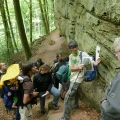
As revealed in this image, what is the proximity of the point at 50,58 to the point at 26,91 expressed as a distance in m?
9.46

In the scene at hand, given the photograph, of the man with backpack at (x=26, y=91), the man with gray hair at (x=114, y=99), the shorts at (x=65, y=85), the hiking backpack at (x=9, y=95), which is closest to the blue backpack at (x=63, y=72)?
the shorts at (x=65, y=85)

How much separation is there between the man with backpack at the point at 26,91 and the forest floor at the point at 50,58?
48.8 inches

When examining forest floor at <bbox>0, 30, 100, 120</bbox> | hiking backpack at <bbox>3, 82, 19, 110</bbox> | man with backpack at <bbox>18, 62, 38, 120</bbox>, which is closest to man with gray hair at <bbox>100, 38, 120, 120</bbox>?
man with backpack at <bbox>18, 62, 38, 120</bbox>

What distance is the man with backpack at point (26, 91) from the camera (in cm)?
530

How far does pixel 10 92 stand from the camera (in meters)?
5.29

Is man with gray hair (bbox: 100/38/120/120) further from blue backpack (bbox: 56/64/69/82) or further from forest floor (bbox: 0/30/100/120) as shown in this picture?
blue backpack (bbox: 56/64/69/82)

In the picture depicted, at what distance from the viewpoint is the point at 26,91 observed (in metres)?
5.29

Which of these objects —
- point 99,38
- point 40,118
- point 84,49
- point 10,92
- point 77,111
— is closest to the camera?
point 10,92

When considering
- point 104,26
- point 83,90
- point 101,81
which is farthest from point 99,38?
point 83,90

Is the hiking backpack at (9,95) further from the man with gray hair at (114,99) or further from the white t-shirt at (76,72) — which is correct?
the man with gray hair at (114,99)

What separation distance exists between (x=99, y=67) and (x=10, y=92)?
257 cm

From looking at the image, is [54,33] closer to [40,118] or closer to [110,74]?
[40,118]

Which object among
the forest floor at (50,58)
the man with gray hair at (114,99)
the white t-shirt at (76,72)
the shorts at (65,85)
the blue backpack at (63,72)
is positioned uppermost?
the man with gray hair at (114,99)

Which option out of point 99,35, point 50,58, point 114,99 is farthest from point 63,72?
point 50,58
